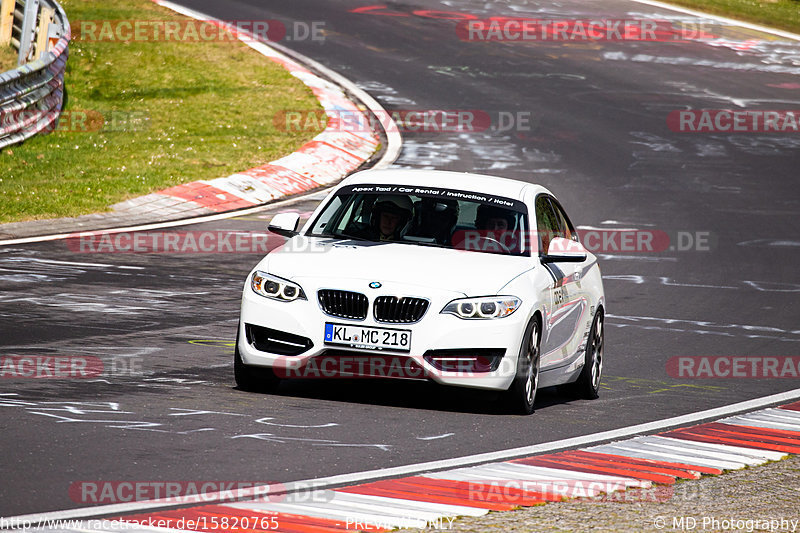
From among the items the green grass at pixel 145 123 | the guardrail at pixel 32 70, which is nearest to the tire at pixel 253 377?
the green grass at pixel 145 123

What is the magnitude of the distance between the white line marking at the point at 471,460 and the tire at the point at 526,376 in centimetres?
65

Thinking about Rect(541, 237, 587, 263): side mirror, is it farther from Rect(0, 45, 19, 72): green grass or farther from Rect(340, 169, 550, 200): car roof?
Rect(0, 45, 19, 72): green grass

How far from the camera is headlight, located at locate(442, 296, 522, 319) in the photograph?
8938 mm

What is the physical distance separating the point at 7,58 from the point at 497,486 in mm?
24164

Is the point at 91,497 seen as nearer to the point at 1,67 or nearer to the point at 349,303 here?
the point at 349,303

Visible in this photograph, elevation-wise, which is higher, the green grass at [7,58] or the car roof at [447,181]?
the car roof at [447,181]

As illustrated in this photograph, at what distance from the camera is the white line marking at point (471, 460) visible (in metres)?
6.11

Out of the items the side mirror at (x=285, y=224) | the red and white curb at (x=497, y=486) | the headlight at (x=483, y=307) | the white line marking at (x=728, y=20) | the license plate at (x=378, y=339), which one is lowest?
the red and white curb at (x=497, y=486)

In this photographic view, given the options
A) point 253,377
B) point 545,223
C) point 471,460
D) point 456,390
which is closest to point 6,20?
point 545,223

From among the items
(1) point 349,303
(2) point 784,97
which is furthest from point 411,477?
(2) point 784,97

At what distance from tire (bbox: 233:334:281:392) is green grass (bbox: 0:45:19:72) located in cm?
2041

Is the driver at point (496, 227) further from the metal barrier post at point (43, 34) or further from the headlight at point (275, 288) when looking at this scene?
the metal barrier post at point (43, 34)

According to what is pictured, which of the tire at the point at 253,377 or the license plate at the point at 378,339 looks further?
the tire at the point at 253,377

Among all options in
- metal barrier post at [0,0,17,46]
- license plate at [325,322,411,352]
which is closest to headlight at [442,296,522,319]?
license plate at [325,322,411,352]
